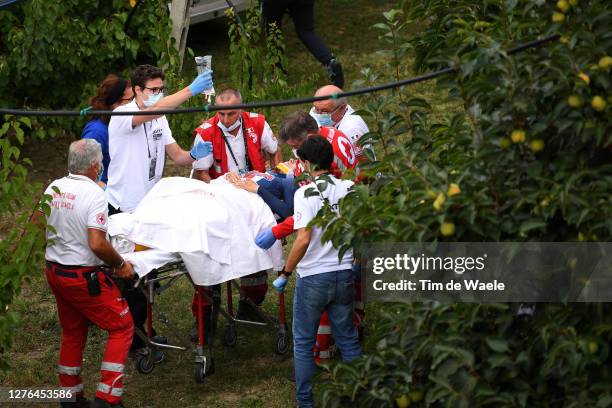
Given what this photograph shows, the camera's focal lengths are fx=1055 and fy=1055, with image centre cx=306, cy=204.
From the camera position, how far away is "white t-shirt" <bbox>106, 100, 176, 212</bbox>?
659cm

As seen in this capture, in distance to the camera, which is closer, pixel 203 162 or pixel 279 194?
pixel 279 194

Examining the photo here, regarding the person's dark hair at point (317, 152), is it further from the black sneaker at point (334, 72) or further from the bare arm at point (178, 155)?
the black sneaker at point (334, 72)

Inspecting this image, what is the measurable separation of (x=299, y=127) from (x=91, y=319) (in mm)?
1621

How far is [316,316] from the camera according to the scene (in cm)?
571

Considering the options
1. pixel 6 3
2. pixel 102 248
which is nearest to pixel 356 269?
pixel 102 248

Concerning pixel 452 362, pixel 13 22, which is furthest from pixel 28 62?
pixel 452 362

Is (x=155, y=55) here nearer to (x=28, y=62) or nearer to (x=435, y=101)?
(x=28, y=62)

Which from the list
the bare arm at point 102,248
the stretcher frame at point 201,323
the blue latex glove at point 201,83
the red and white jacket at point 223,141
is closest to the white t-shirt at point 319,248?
the stretcher frame at point 201,323

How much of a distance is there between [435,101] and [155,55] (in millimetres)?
3002

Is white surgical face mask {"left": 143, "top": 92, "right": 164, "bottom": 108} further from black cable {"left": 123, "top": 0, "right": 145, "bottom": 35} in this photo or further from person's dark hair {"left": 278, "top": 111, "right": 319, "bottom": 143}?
black cable {"left": 123, "top": 0, "right": 145, "bottom": 35}

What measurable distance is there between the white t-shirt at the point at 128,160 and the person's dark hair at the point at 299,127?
0.98m

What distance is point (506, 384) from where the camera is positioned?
3803 millimetres

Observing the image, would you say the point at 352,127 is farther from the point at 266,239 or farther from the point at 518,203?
the point at 518,203

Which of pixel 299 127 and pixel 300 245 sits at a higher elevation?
pixel 299 127
